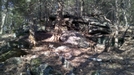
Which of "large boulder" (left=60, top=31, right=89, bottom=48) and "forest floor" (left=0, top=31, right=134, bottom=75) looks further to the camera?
"large boulder" (left=60, top=31, right=89, bottom=48)

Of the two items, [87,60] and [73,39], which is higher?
[73,39]

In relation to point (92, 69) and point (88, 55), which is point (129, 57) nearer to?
point (88, 55)

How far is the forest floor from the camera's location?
919cm

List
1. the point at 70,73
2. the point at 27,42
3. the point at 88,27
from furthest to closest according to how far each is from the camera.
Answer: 1. the point at 88,27
2. the point at 27,42
3. the point at 70,73

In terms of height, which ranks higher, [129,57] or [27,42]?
[27,42]

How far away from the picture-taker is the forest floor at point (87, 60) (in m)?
9.19

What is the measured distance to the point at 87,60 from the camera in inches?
420

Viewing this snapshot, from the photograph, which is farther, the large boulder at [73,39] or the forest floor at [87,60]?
the large boulder at [73,39]

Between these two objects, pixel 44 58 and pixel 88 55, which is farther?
pixel 88 55

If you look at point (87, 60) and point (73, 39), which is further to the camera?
point (73, 39)

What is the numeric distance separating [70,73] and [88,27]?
953cm

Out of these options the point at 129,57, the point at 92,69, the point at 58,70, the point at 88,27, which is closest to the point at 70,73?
the point at 58,70

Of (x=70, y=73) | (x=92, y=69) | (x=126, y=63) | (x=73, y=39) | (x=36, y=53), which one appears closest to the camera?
(x=70, y=73)

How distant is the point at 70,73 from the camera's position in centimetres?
881
